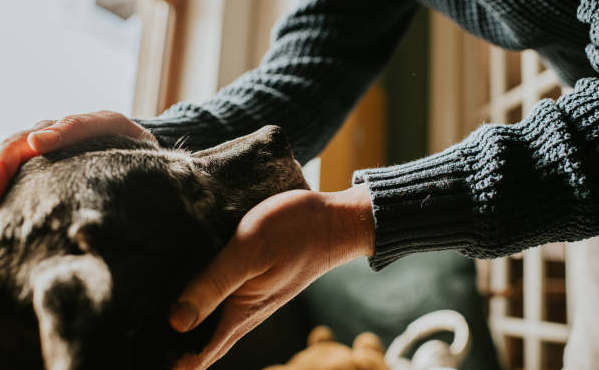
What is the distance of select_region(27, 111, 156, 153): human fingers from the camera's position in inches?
24.6

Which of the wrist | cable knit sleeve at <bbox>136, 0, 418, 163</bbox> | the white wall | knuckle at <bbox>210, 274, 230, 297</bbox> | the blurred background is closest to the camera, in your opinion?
knuckle at <bbox>210, 274, 230, 297</bbox>

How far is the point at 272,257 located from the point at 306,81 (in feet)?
1.86

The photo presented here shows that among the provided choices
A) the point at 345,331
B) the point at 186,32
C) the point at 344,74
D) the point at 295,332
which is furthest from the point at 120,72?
the point at 345,331

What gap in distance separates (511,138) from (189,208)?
0.48m

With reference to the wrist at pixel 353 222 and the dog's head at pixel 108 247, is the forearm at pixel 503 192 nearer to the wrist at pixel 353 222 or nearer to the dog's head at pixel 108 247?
the wrist at pixel 353 222

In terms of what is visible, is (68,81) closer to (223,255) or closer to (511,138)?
(223,255)

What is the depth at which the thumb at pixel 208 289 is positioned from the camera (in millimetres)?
556

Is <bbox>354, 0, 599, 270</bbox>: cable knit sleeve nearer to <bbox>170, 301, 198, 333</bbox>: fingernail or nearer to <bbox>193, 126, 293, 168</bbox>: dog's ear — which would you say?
<bbox>193, 126, 293, 168</bbox>: dog's ear

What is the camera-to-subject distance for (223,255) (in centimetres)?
59

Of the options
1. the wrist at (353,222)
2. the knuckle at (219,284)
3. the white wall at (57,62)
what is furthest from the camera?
the white wall at (57,62)

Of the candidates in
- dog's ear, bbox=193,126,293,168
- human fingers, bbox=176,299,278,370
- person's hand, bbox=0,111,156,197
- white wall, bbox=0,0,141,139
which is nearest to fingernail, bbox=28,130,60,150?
person's hand, bbox=0,111,156,197

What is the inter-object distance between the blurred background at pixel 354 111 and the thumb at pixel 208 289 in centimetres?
40

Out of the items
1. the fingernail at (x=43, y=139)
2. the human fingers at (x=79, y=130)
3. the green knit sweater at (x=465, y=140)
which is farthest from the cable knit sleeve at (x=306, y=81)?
the fingernail at (x=43, y=139)

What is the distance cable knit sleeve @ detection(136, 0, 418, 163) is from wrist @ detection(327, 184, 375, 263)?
0.99ft
